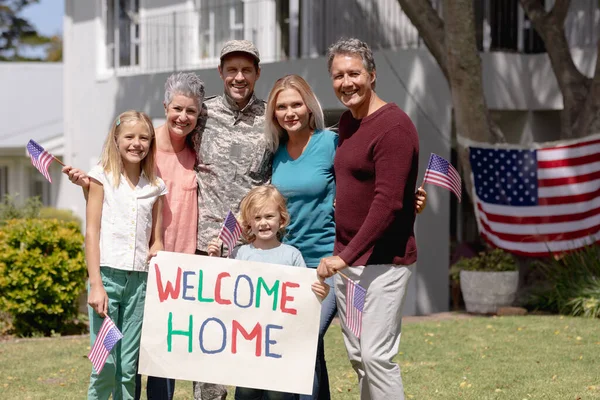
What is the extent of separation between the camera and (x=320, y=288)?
17.5 ft

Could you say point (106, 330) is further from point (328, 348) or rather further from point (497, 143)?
point (497, 143)

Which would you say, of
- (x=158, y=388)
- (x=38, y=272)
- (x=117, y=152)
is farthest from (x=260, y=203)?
(x=38, y=272)

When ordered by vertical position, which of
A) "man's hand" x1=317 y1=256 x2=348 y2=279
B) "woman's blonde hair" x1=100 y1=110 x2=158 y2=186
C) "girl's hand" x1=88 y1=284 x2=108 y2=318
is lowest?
"girl's hand" x1=88 y1=284 x2=108 y2=318

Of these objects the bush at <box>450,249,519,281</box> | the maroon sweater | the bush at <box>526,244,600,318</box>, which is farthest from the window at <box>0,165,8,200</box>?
the maroon sweater

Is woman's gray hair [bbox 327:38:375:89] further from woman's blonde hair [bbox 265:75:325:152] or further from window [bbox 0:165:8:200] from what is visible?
window [bbox 0:165:8:200]

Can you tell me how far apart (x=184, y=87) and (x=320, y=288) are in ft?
4.26

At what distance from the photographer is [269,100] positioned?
18.3 feet

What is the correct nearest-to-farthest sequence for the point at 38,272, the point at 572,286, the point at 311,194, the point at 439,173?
the point at 311,194 < the point at 439,173 < the point at 38,272 < the point at 572,286

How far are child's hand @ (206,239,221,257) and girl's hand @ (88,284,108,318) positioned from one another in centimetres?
59

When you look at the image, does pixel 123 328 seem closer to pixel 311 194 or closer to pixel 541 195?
pixel 311 194

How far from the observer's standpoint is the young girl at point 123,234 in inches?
218

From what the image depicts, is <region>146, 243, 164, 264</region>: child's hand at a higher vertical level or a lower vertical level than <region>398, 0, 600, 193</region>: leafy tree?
lower

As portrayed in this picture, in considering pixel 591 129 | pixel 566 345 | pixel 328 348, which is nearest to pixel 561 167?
pixel 591 129

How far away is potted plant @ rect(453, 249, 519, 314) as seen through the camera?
12.9 m
